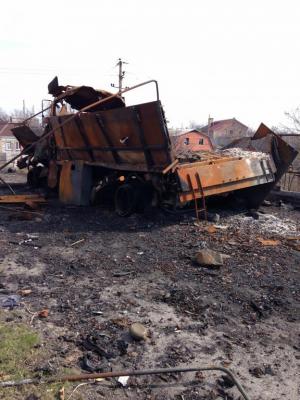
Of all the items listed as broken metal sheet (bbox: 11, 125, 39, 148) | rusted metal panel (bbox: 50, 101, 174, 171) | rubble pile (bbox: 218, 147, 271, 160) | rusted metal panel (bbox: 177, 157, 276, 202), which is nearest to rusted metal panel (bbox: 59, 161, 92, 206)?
rusted metal panel (bbox: 50, 101, 174, 171)

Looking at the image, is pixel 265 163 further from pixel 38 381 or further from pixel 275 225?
pixel 38 381

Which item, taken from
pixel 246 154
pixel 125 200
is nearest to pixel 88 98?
pixel 125 200


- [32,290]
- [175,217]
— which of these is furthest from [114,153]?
[32,290]

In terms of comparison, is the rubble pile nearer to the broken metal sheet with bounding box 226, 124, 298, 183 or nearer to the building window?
the broken metal sheet with bounding box 226, 124, 298, 183

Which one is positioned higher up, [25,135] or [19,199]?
[25,135]

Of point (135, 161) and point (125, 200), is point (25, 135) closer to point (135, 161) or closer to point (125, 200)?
point (125, 200)

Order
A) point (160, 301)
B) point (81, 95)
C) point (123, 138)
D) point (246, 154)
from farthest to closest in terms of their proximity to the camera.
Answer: point (81, 95)
point (246, 154)
point (123, 138)
point (160, 301)

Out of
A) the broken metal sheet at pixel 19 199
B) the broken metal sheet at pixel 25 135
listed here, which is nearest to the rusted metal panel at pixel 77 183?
the broken metal sheet at pixel 19 199

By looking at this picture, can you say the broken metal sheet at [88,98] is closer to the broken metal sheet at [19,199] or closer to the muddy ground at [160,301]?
the broken metal sheet at [19,199]

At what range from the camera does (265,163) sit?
26.7ft

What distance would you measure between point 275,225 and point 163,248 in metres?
2.41

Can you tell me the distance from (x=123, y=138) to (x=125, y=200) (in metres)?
1.27

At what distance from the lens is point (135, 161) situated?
24.0 ft

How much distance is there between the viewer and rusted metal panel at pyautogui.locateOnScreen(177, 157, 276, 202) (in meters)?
6.82
